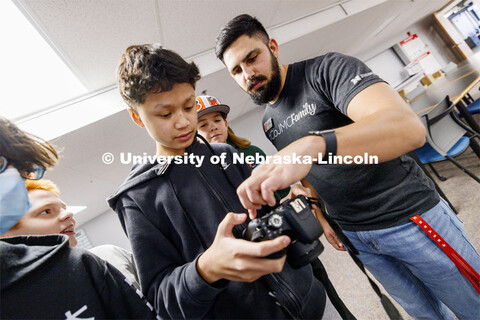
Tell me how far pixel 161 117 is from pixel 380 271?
123 cm

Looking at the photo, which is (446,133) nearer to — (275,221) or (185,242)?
(275,221)

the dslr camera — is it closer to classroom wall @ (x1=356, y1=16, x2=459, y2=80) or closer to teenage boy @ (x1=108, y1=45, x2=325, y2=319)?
teenage boy @ (x1=108, y1=45, x2=325, y2=319)

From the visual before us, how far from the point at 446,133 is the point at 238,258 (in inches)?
107

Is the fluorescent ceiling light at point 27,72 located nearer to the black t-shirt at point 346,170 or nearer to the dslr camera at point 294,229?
the black t-shirt at point 346,170

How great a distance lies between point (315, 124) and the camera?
91 cm

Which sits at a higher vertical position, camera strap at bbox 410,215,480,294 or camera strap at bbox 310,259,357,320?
camera strap at bbox 310,259,357,320

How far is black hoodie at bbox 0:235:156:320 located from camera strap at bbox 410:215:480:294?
1.06 meters

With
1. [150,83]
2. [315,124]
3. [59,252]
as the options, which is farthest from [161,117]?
[315,124]

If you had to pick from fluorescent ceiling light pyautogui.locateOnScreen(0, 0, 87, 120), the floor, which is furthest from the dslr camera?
fluorescent ceiling light pyautogui.locateOnScreen(0, 0, 87, 120)

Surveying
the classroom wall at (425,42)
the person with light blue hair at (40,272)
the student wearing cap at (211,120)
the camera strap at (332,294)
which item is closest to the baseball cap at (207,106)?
the student wearing cap at (211,120)

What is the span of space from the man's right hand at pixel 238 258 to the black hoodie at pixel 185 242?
8 cm

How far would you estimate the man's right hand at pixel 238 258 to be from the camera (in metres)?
0.40

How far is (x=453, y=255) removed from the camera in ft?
2.55

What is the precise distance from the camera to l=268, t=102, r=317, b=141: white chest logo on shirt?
919 millimetres
